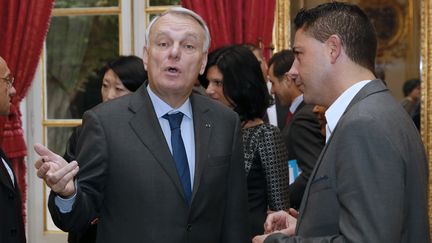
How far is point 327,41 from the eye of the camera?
70.4 inches

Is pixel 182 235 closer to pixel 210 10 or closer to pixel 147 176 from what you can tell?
pixel 147 176

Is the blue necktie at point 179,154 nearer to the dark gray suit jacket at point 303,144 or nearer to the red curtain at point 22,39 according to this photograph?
the dark gray suit jacket at point 303,144

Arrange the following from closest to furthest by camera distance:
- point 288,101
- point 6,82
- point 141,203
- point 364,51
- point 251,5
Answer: point 364,51
point 141,203
point 6,82
point 288,101
point 251,5

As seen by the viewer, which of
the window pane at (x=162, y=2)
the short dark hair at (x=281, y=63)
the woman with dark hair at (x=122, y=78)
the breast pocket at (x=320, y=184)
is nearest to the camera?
the breast pocket at (x=320, y=184)

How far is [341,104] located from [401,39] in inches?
116

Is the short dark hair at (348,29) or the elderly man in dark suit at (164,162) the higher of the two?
the short dark hair at (348,29)

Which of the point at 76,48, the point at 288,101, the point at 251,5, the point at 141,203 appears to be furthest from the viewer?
the point at 76,48

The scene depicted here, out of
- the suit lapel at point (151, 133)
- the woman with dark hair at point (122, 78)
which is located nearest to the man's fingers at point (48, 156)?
the suit lapel at point (151, 133)

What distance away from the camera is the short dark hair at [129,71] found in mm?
3396

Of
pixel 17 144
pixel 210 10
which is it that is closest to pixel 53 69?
pixel 17 144

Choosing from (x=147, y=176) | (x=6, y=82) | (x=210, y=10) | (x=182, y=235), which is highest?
(x=210, y=10)

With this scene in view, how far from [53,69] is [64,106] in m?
0.29

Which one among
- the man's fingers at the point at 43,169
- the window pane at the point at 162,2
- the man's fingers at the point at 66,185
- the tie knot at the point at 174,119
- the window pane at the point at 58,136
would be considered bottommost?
the window pane at the point at 58,136

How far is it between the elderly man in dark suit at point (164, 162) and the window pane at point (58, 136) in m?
2.82
